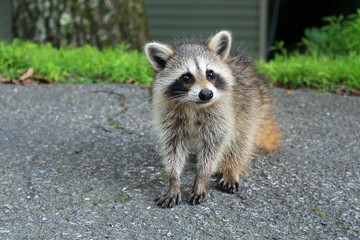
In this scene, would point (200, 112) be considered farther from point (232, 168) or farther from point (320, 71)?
point (320, 71)

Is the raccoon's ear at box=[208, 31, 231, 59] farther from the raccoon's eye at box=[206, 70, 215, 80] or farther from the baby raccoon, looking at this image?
the raccoon's eye at box=[206, 70, 215, 80]

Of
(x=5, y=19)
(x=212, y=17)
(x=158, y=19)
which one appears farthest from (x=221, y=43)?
(x=5, y=19)

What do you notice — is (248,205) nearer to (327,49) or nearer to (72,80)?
(72,80)

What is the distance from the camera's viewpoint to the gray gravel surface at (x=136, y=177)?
3.47 metres

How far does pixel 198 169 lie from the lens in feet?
13.0

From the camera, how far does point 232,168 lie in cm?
413

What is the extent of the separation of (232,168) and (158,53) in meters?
0.86

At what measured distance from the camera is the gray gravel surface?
3469 millimetres

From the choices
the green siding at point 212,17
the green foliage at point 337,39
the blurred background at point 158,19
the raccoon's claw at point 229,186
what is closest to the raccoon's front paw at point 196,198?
the raccoon's claw at point 229,186

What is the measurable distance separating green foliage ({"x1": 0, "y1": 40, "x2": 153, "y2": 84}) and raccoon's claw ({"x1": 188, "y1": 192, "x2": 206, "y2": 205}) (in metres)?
2.76

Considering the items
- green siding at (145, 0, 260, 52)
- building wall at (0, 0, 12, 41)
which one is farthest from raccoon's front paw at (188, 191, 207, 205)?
building wall at (0, 0, 12, 41)

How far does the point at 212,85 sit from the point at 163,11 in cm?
805

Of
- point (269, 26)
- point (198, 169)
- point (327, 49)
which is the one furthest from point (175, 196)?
point (269, 26)

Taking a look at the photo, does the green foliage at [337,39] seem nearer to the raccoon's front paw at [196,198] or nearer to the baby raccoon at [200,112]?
the baby raccoon at [200,112]
